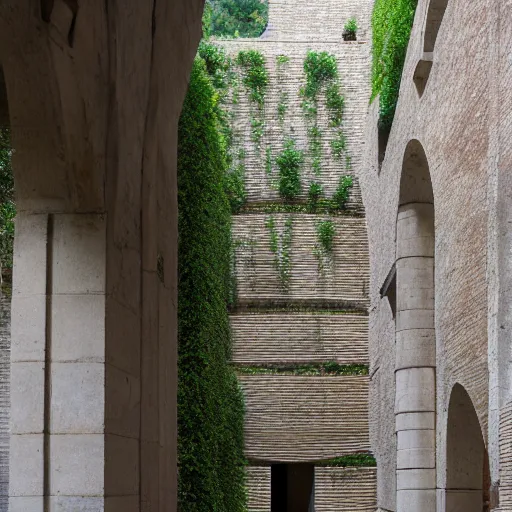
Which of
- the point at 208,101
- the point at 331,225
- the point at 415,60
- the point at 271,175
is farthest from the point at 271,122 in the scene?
the point at 415,60

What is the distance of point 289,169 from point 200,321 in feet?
20.6

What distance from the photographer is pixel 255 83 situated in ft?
65.1

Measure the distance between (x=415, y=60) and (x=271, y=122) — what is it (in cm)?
803

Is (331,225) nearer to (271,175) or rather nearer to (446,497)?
(271,175)

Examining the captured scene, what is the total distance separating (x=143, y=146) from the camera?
6.66 metres

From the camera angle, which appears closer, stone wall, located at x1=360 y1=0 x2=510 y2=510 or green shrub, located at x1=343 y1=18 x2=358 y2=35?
stone wall, located at x1=360 y1=0 x2=510 y2=510

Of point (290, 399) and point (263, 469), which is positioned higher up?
point (290, 399)

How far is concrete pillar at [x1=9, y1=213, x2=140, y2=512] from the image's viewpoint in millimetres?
5426

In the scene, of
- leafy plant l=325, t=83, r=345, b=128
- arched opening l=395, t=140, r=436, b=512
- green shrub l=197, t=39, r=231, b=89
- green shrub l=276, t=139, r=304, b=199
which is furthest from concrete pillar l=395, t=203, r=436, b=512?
green shrub l=197, t=39, r=231, b=89

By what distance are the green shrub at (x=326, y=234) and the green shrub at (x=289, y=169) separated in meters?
0.73

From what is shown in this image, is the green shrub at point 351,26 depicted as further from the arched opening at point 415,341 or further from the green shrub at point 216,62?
the arched opening at point 415,341

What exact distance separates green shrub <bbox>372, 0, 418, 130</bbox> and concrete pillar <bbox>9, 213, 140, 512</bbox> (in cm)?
918

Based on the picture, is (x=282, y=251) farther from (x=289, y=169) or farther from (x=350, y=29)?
(x=350, y=29)

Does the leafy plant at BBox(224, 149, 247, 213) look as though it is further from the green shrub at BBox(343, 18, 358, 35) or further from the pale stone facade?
the pale stone facade
